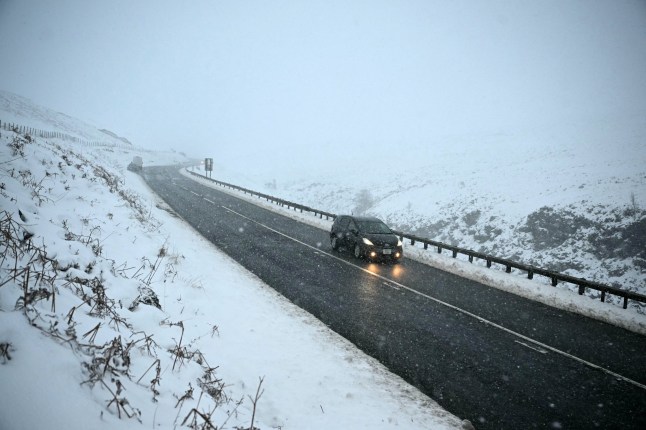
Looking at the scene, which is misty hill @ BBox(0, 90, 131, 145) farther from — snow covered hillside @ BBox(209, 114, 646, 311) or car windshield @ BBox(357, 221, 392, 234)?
car windshield @ BBox(357, 221, 392, 234)

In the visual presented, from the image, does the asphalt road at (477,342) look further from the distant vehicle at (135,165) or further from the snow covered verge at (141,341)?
the distant vehicle at (135,165)

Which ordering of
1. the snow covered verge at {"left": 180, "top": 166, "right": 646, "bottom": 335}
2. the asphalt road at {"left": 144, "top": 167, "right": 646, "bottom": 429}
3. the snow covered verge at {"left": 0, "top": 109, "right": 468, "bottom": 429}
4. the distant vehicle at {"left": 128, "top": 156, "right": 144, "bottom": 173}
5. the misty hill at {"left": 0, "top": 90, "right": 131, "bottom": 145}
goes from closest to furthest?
the snow covered verge at {"left": 0, "top": 109, "right": 468, "bottom": 429}
the asphalt road at {"left": 144, "top": 167, "right": 646, "bottom": 429}
the snow covered verge at {"left": 180, "top": 166, "right": 646, "bottom": 335}
the distant vehicle at {"left": 128, "top": 156, "right": 144, "bottom": 173}
the misty hill at {"left": 0, "top": 90, "right": 131, "bottom": 145}

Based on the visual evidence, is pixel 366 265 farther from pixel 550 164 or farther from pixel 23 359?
pixel 550 164

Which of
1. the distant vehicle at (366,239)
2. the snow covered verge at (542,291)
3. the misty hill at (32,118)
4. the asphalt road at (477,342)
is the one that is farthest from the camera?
the misty hill at (32,118)

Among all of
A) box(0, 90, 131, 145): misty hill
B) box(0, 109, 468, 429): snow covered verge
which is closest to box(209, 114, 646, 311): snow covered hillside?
box(0, 109, 468, 429): snow covered verge

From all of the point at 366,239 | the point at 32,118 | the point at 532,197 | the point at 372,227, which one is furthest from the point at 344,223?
the point at 32,118

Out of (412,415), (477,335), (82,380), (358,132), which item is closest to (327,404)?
(412,415)

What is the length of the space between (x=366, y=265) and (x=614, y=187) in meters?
25.1

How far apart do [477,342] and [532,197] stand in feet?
87.3

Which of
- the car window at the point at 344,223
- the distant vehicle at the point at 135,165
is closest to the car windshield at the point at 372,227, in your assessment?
the car window at the point at 344,223

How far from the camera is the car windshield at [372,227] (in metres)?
13.9

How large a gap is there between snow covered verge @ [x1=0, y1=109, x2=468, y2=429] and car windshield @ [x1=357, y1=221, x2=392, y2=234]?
580cm

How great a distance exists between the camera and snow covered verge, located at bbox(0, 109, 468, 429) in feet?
8.37

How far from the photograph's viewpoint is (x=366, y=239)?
13164 millimetres
